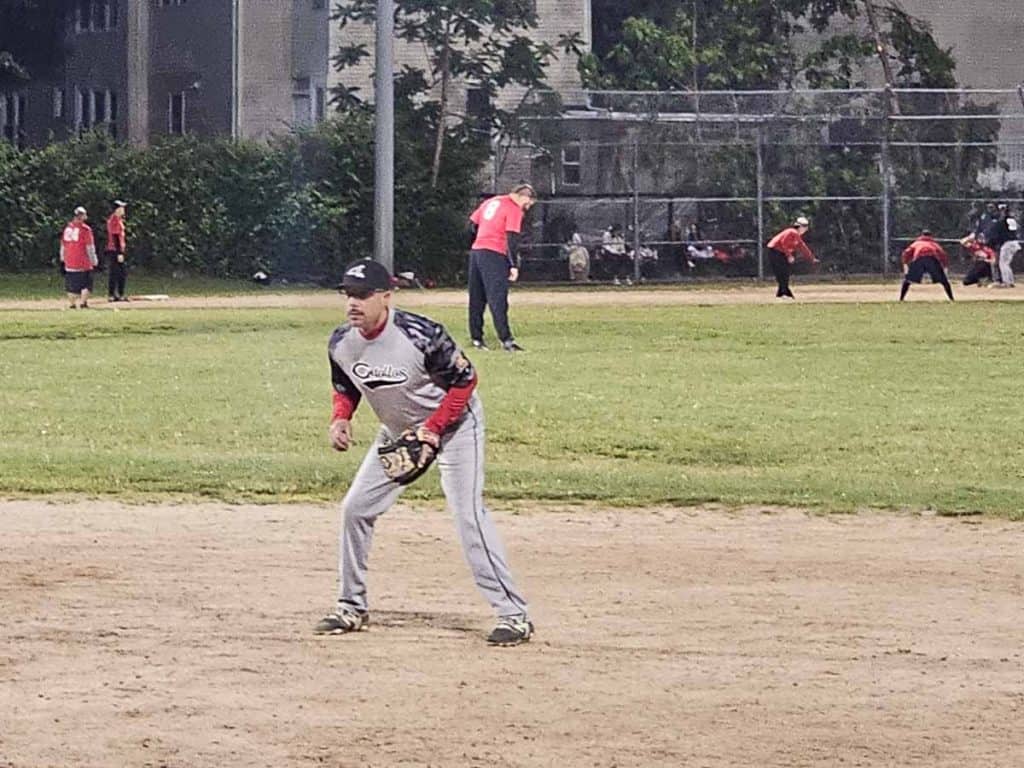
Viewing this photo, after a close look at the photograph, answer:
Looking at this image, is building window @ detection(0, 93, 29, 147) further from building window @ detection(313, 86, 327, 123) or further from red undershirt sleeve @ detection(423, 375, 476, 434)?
red undershirt sleeve @ detection(423, 375, 476, 434)

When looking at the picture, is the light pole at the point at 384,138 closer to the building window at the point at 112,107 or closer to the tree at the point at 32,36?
the building window at the point at 112,107

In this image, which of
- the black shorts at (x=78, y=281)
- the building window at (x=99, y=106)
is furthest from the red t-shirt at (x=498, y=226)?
the building window at (x=99, y=106)

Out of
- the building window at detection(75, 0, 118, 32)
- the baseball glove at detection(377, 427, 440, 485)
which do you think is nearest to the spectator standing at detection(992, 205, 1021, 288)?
the building window at detection(75, 0, 118, 32)

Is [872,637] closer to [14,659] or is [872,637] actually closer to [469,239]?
[14,659]

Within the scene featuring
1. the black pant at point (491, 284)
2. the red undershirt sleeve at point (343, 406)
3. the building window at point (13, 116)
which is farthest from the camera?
the building window at point (13, 116)

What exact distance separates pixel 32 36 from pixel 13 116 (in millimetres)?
2149

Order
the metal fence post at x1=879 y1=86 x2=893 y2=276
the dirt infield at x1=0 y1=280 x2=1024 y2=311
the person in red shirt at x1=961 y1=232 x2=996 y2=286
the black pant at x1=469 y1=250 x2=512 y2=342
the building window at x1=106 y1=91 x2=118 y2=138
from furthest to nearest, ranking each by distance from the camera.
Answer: the building window at x1=106 y1=91 x2=118 y2=138
the metal fence post at x1=879 y1=86 x2=893 y2=276
the person in red shirt at x1=961 y1=232 x2=996 y2=286
the dirt infield at x1=0 y1=280 x2=1024 y2=311
the black pant at x1=469 y1=250 x2=512 y2=342

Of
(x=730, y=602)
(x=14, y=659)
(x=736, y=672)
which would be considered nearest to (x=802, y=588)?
(x=730, y=602)

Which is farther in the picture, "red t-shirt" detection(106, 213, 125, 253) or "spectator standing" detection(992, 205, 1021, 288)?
"spectator standing" detection(992, 205, 1021, 288)

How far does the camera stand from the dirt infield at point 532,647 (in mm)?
6863

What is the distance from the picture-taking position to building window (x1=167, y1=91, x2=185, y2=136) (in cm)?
4275

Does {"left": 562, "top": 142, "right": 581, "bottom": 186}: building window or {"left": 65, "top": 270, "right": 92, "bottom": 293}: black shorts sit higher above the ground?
{"left": 562, "top": 142, "right": 581, "bottom": 186}: building window

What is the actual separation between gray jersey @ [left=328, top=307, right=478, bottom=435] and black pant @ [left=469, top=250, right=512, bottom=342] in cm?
1257

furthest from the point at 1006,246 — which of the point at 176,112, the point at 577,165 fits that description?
the point at 176,112
